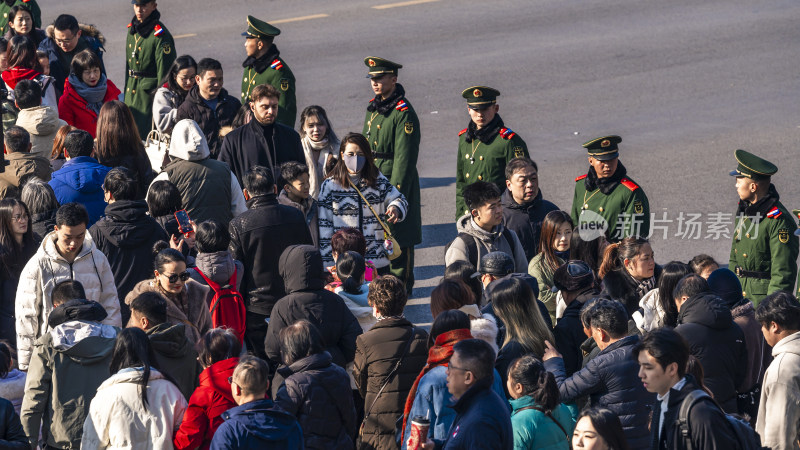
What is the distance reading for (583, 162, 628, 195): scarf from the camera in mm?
10719

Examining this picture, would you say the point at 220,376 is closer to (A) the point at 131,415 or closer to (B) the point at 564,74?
(A) the point at 131,415

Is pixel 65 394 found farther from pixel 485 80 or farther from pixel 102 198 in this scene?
pixel 485 80

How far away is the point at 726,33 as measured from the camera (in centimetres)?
2000

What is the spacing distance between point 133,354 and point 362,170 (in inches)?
151

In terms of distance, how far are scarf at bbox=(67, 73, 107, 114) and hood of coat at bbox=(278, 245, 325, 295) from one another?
5.35m

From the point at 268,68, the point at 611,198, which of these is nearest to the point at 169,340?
the point at 611,198

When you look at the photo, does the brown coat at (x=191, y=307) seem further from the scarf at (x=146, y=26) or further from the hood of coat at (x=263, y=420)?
the scarf at (x=146, y=26)

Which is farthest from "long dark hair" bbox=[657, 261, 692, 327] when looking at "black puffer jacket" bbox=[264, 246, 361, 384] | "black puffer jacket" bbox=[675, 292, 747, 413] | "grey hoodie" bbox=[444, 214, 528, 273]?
"black puffer jacket" bbox=[264, 246, 361, 384]

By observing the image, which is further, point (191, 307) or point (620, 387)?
point (191, 307)

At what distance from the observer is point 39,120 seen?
11086mm

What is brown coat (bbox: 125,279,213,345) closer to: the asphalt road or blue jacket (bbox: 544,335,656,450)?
blue jacket (bbox: 544,335,656,450)

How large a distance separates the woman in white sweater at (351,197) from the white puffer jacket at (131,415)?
3526 millimetres

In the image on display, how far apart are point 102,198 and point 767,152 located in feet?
29.4

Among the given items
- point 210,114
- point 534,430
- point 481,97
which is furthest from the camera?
point 210,114
